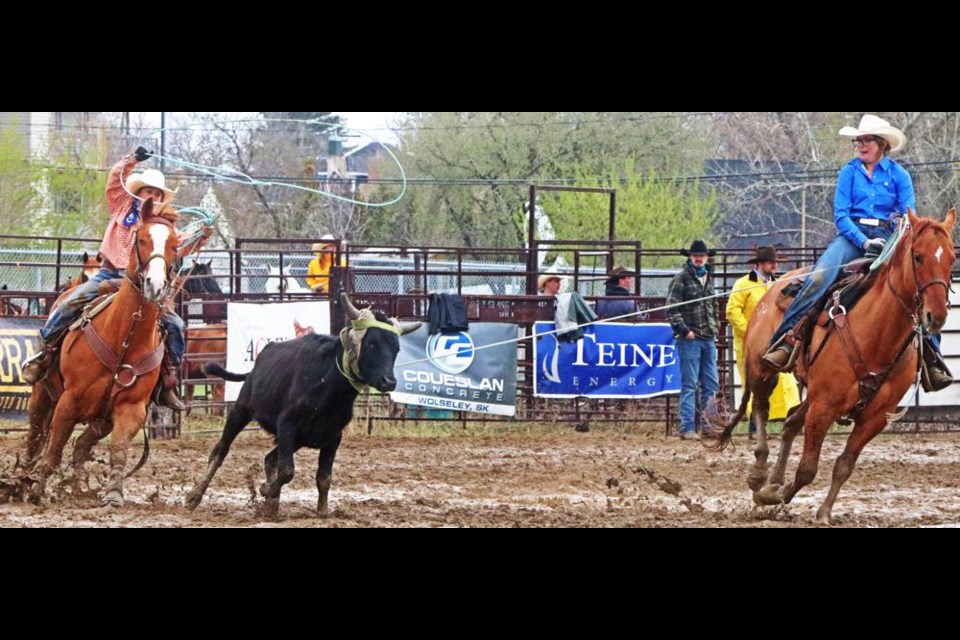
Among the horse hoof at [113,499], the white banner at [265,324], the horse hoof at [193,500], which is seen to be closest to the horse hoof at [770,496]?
the horse hoof at [193,500]

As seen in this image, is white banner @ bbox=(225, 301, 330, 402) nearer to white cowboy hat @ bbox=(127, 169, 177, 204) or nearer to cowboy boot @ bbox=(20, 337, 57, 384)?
cowboy boot @ bbox=(20, 337, 57, 384)

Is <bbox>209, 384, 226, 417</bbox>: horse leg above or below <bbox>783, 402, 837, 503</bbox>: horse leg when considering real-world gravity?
below

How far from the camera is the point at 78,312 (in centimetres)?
930

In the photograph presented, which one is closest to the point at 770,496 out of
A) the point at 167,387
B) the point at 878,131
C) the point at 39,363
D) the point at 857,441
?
the point at 857,441

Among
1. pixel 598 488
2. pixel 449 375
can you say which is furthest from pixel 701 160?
pixel 598 488

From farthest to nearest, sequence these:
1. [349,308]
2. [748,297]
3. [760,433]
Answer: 1. [748,297]
2. [760,433]
3. [349,308]

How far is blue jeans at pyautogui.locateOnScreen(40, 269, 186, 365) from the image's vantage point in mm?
9297

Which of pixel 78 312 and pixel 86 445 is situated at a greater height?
pixel 78 312

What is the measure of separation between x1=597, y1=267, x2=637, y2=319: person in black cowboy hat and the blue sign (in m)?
0.55

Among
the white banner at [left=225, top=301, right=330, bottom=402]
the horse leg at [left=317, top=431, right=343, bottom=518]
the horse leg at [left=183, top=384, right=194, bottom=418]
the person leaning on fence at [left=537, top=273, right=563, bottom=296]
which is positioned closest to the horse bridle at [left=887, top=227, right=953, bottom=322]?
the horse leg at [left=317, top=431, right=343, bottom=518]

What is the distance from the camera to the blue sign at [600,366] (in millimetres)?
15594

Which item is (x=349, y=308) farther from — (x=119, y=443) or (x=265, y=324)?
(x=265, y=324)

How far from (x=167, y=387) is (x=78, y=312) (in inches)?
32.6

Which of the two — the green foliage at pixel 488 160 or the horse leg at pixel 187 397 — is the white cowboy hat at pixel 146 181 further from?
the green foliage at pixel 488 160
